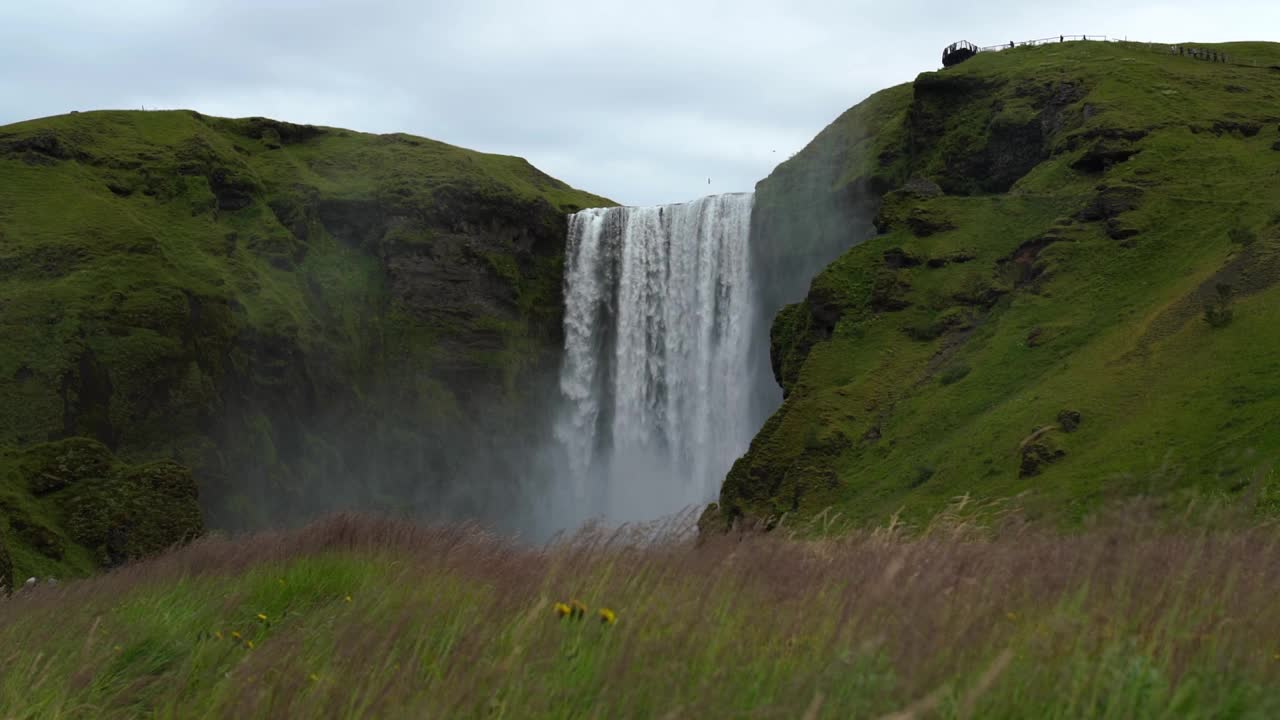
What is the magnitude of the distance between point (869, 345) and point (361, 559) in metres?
31.3

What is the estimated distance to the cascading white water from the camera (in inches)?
2367

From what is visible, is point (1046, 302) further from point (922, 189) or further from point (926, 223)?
point (922, 189)

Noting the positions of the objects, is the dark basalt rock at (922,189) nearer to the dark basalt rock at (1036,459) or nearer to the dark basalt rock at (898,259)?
the dark basalt rock at (898,259)

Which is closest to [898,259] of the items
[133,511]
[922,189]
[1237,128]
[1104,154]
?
[922,189]

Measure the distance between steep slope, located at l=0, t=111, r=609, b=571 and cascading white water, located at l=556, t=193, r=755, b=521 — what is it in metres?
3.04

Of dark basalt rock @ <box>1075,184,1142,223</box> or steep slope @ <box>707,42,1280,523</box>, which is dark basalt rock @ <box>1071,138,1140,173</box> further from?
dark basalt rock @ <box>1075,184,1142,223</box>

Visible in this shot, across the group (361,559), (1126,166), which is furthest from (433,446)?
(361,559)

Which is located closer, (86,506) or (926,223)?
(86,506)

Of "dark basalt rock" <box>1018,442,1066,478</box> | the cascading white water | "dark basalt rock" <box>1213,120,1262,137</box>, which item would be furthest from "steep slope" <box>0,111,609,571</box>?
"dark basalt rock" <box>1018,442,1066,478</box>

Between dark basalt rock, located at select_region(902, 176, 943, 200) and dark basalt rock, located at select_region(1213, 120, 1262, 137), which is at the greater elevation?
dark basalt rock, located at select_region(1213, 120, 1262, 137)

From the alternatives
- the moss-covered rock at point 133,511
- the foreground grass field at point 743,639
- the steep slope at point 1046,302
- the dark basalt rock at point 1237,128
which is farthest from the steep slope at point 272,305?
the foreground grass field at point 743,639

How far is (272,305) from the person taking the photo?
6341 centimetres

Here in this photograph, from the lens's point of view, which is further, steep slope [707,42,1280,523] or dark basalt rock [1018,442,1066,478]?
steep slope [707,42,1280,523]

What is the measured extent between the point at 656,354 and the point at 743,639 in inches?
2369
